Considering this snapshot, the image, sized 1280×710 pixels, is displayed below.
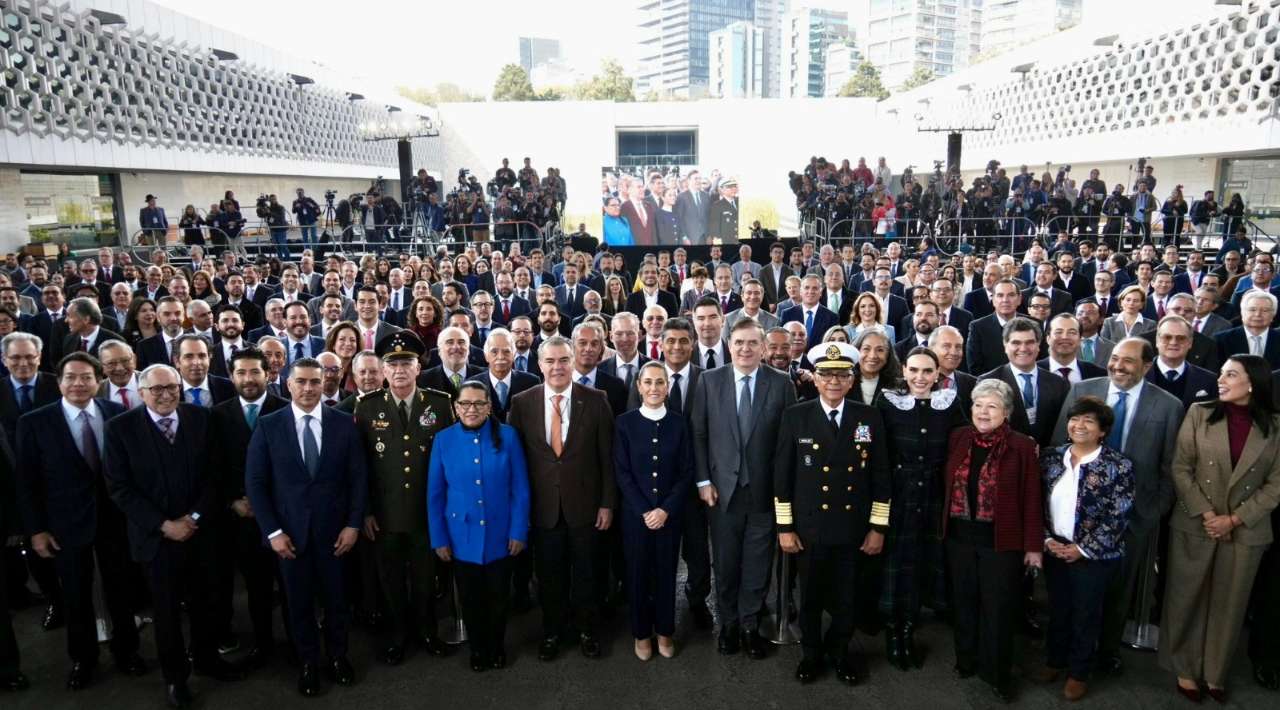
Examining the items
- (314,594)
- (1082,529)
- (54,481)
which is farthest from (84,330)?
(1082,529)

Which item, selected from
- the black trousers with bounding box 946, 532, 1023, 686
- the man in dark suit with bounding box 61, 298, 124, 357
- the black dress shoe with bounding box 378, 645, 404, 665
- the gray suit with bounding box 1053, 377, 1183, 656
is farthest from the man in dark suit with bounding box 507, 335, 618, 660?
the man in dark suit with bounding box 61, 298, 124, 357

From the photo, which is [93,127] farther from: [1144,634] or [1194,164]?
[1194,164]

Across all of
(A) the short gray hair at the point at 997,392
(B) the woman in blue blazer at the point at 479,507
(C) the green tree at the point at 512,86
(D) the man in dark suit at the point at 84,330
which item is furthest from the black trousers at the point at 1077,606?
(C) the green tree at the point at 512,86

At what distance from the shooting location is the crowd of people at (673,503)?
151 inches

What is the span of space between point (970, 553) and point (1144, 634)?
1407mm

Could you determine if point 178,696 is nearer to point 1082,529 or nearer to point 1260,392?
point 1082,529

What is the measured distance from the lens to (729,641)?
14.5 feet

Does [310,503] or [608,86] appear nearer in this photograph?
[310,503]

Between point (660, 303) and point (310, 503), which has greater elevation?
point (660, 303)

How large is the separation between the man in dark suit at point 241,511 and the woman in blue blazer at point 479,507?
1.02 m

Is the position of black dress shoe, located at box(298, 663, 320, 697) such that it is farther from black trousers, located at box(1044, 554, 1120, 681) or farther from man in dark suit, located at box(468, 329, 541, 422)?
black trousers, located at box(1044, 554, 1120, 681)

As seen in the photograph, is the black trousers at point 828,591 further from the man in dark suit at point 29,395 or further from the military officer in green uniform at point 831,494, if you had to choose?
the man in dark suit at point 29,395

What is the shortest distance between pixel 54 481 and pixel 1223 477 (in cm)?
594

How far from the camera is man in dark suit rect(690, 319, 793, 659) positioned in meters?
4.27
